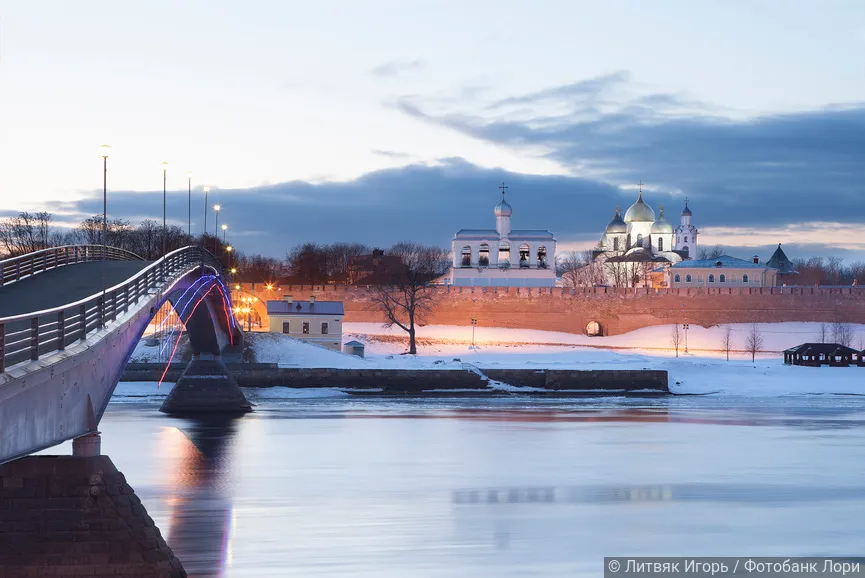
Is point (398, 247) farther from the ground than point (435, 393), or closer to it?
farther from the ground

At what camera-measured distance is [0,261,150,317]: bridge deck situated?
17042 millimetres

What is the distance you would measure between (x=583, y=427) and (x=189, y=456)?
11.9m

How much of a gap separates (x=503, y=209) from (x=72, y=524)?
77.4 meters

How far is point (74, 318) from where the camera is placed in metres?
13.9

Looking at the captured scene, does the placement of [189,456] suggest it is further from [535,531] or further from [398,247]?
[398,247]

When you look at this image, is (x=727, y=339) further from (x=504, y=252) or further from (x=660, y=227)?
(x=660, y=227)

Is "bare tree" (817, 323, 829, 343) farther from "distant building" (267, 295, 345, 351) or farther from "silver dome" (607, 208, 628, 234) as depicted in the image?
"silver dome" (607, 208, 628, 234)

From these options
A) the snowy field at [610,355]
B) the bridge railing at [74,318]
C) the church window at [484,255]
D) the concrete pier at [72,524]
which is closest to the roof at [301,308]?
the snowy field at [610,355]

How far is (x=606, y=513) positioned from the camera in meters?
19.9

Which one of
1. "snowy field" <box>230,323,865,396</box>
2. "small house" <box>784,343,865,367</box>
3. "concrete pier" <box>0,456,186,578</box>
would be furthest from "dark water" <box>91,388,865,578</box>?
"small house" <box>784,343,865,367</box>

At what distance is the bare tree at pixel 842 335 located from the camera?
225 ft

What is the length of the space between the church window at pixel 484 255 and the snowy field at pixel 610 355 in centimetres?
1309

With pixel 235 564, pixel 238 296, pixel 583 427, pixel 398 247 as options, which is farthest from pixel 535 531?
pixel 398 247

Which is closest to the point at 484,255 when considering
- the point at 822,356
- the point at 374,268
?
the point at 374,268
